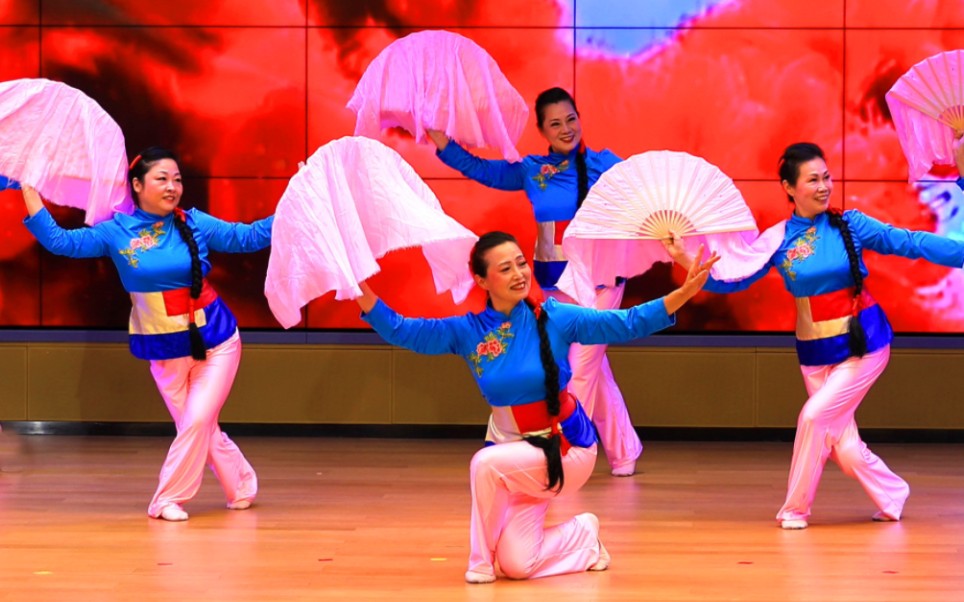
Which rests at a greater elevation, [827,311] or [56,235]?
[56,235]

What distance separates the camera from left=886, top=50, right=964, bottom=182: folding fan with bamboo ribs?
5.01 metres

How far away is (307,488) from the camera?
576 cm

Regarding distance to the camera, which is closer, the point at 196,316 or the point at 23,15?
the point at 196,316

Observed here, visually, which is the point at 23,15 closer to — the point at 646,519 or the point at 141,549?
the point at 141,549

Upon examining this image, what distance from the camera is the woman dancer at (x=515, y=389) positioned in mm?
4047

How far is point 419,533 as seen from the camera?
483 cm

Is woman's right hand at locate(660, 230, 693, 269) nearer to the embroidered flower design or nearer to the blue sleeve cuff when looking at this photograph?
the embroidered flower design

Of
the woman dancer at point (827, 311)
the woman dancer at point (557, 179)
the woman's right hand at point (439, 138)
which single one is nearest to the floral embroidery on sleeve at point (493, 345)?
the woman dancer at point (827, 311)

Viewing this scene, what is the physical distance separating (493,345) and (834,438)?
1.49 meters

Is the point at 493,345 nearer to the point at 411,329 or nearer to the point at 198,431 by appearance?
the point at 411,329

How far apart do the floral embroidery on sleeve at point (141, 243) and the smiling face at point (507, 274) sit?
1.61 meters

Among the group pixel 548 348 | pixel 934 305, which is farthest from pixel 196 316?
pixel 934 305

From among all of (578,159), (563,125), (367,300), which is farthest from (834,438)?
(367,300)

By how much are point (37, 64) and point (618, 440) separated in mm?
3559
